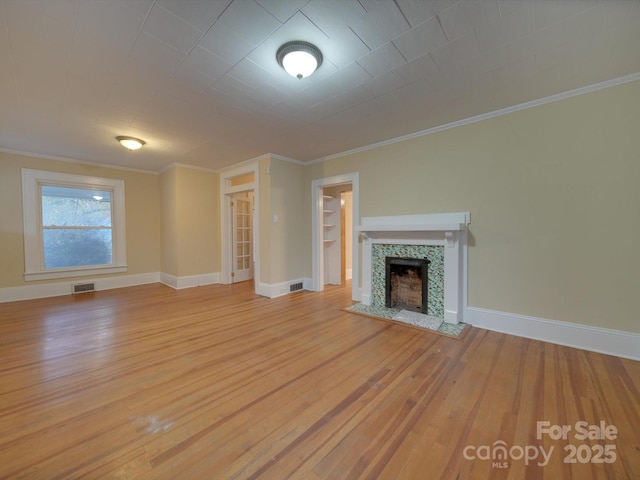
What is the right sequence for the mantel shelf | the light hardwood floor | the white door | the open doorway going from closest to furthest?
the light hardwood floor < the mantel shelf < the open doorway < the white door

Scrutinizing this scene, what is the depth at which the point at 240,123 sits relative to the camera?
10.5 ft

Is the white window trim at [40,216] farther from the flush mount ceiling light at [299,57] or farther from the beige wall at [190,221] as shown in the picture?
the flush mount ceiling light at [299,57]

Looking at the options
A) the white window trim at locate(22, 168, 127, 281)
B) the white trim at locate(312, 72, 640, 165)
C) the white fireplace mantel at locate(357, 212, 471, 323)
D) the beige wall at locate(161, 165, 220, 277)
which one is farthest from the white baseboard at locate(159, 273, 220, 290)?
the white trim at locate(312, 72, 640, 165)

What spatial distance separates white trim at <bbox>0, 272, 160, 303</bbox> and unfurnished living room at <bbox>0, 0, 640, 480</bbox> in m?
0.06

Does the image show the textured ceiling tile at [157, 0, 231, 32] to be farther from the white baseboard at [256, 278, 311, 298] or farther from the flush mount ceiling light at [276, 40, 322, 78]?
the white baseboard at [256, 278, 311, 298]

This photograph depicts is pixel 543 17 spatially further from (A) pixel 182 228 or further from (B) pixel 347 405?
(A) pixel 182 228

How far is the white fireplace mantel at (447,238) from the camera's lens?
3094mm

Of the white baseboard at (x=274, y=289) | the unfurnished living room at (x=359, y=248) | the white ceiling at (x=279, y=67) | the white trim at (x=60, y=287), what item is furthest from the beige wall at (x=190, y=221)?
the white ceiling at (x=279, y=67)

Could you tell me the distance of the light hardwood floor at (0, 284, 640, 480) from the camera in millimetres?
1272

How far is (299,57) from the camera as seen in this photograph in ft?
6.23

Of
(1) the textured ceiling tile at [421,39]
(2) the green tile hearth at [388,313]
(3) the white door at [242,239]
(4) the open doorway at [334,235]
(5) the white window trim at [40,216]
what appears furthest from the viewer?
(3) the white door at [242,239]

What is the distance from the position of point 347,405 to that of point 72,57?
3.36 meters

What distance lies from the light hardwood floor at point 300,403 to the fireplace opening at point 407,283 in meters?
0.70

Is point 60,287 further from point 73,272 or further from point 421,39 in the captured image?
point 421,39
